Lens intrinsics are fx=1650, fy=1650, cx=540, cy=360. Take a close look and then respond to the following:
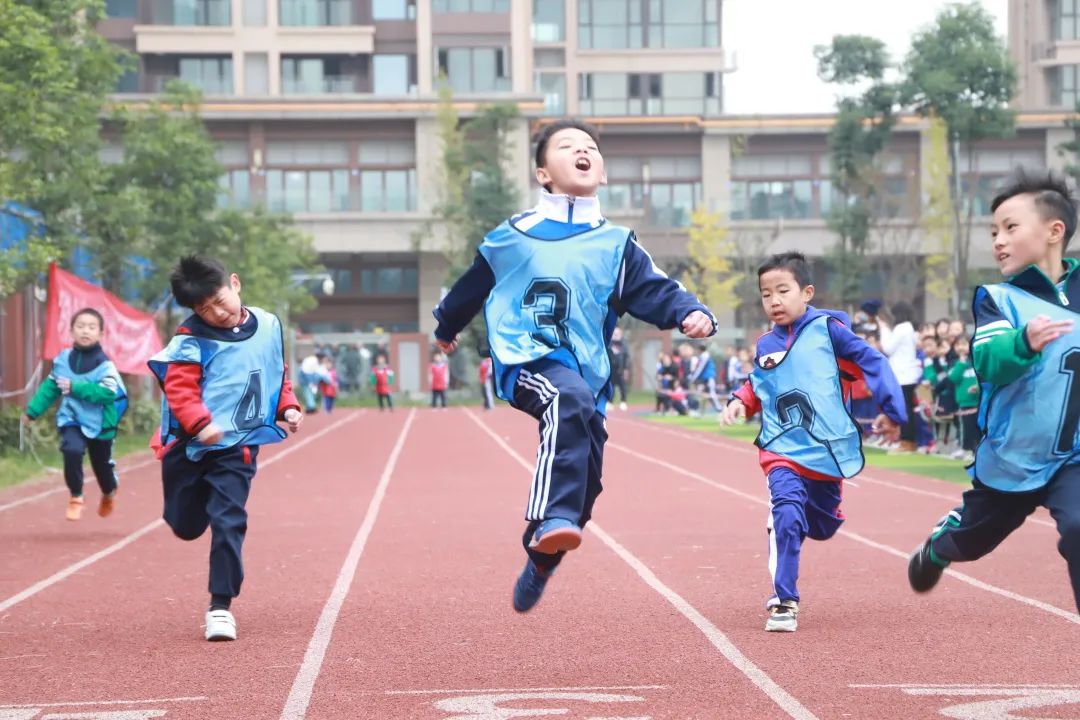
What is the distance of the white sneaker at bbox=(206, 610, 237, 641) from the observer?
742 centimetres

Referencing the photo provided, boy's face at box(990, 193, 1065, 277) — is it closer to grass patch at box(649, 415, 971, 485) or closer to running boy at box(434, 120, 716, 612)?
running boy at box(434, 120, 716, 612)

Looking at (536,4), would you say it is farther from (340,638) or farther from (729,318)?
(340,638)

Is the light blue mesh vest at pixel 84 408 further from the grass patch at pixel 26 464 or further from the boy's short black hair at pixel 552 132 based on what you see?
the boy's short black hair at pixel 552 132

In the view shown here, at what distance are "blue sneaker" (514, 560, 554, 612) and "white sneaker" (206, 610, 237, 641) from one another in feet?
4.84

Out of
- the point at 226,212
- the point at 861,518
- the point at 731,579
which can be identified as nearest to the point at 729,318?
the point at 226,212

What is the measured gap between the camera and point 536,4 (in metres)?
66.8

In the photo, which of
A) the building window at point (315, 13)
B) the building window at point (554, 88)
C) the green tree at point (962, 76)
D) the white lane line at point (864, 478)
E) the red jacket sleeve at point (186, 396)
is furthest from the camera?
the building window at point (554, 88)

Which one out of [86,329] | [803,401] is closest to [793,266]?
[803,401]

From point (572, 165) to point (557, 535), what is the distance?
146 centimetres

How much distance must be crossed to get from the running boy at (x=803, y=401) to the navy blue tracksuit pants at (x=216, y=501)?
235 cm

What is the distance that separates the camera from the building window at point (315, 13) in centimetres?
6150

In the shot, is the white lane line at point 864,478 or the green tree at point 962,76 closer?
the white lane line at point 864,478

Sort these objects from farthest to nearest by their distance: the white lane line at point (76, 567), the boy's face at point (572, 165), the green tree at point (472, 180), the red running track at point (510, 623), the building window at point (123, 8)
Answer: the building window at point (123, 8) → the green tree at point (472, 180) → the white lane line at point (76, 567) → the boy's face at point (572, 165) → the red running track at point (510, 623)

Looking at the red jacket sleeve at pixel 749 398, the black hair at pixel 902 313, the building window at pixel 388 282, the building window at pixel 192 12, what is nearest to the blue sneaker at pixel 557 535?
the red jacket sleeve at pixel 749 398
